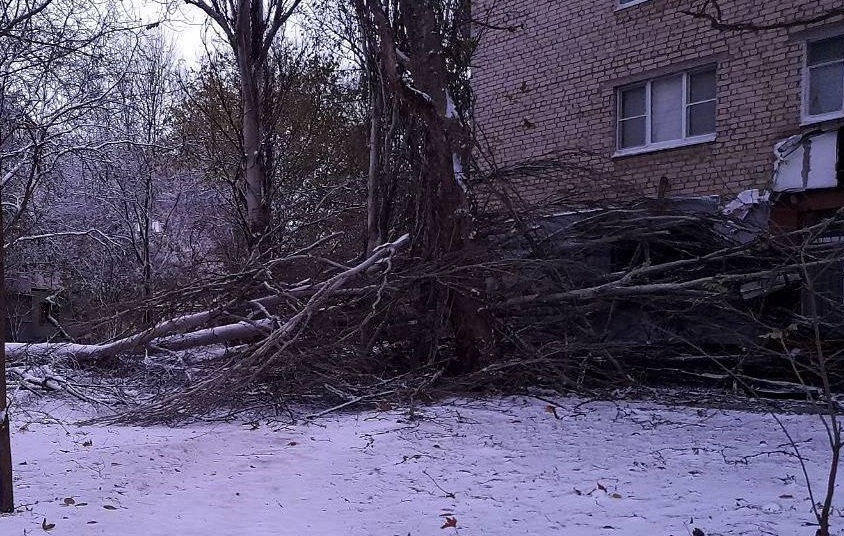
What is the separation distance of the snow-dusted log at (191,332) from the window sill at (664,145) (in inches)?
173

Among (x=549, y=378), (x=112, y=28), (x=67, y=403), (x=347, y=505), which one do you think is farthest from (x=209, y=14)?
(x=347, y=505)

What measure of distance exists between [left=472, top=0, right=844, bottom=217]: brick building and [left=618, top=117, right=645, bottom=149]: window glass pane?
A: 0.05ft

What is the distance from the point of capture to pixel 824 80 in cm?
927

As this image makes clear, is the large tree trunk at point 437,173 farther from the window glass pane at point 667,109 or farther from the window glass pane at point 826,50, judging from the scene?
the window glass pane at point 826,50

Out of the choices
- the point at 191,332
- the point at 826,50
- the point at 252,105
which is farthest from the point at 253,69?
the point at 826,50

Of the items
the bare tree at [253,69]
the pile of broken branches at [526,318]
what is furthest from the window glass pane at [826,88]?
the bare tree at [253,69]

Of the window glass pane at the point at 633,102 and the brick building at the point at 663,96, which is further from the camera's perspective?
the window glass pane at the point at 633,102

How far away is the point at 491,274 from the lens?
26.1ft

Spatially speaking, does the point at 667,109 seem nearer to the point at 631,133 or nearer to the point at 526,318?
the point at 631,133

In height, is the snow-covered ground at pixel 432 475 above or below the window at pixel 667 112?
below

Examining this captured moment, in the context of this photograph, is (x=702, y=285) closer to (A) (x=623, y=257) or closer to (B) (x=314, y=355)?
Answer: (A) (x=623, y=257)

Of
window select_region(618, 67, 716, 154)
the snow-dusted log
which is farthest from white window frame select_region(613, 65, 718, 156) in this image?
the snow-dusted log

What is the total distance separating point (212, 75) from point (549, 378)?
39.3 ft

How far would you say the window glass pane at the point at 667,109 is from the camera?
1082 centimetres
